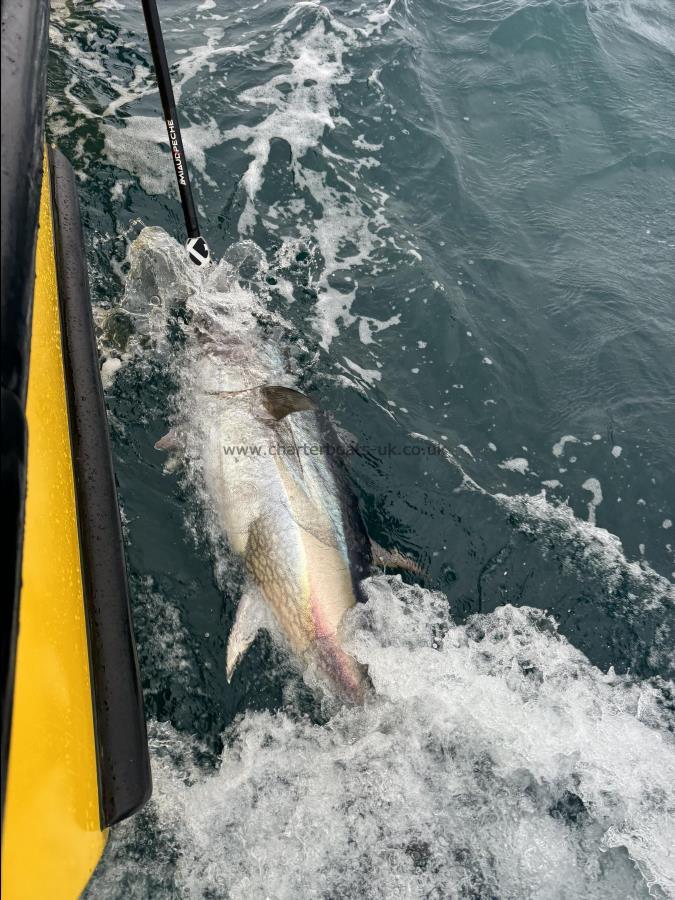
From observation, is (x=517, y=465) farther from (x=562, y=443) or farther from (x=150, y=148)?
(x=150, y=148)

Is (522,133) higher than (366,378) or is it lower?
higher

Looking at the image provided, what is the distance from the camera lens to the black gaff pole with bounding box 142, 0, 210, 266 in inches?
174

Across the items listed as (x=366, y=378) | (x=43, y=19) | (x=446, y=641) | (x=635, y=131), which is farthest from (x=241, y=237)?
(x=635, y=131)

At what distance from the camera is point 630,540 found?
447 centimetres

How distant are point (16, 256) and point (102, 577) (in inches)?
61.3

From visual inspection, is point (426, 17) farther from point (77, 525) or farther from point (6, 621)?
point (6, 621)

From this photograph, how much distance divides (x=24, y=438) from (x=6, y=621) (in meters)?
0.40

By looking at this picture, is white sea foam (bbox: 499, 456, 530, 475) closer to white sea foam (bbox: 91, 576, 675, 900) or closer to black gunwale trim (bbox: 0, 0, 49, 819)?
white sea foam (bbox: 91, 576, 675, 900)

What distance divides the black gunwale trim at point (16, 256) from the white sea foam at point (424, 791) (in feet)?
6.25

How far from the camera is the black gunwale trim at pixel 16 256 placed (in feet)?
4.44

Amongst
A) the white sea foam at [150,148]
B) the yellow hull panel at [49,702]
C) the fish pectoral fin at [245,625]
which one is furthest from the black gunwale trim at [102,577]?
the white sea foam at [150,148]

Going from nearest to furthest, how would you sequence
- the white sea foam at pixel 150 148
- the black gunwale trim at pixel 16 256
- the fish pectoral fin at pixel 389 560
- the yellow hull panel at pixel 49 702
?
the black gunwale trim at pixel 16 256 → the yellow hull panel at pixel 49 702 → the fish pectoral fin at pixel 389 560 → the white sea foam at pixel 150 148

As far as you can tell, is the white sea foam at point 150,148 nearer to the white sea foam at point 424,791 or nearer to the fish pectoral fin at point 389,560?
the fish pectoral fin at point 389,560

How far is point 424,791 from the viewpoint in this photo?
321 cm
